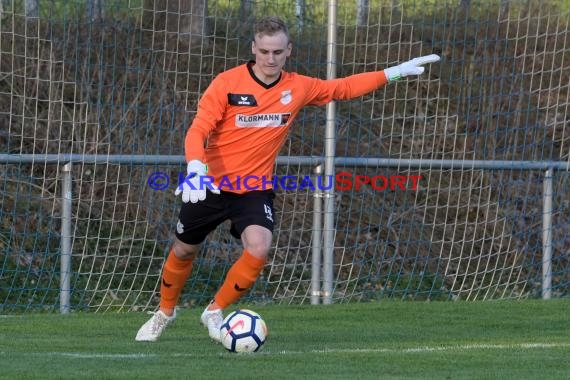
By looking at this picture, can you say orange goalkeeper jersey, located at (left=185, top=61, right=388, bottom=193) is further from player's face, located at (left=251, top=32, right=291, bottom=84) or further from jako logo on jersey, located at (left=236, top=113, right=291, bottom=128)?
player's face, located at (left=251, top=32, right=291, bottom=84)

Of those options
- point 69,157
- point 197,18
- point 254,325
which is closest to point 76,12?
point 197,18

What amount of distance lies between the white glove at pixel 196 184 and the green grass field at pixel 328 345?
0.82m

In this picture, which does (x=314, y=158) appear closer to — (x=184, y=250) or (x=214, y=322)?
(x=184, y=250)

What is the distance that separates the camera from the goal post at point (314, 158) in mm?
10367

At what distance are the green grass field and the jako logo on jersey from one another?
1.26 meters

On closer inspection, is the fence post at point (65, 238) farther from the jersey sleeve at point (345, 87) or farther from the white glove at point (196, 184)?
the white glove at point (196, 184)

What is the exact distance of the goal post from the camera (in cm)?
1037

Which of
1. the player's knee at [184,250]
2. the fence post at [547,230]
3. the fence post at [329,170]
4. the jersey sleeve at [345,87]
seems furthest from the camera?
the fence post at [547,230]

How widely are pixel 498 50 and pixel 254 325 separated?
5.77 meters

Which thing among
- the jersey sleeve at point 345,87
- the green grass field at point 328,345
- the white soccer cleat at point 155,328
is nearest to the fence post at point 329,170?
the green grass field at point 328,345

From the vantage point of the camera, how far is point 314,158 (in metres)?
9.93

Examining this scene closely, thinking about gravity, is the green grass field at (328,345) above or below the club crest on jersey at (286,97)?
below

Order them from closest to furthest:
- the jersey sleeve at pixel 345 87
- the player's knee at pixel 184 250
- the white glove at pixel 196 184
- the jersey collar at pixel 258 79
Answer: the white glove at pixel 196 184 → the jersey collar at pixel 258 79 → the player's knee at pixel 184 250 → the jersey sleeve at pixel 345 87

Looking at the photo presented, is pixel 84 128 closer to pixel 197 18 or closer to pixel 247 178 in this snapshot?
pixel 197 18
